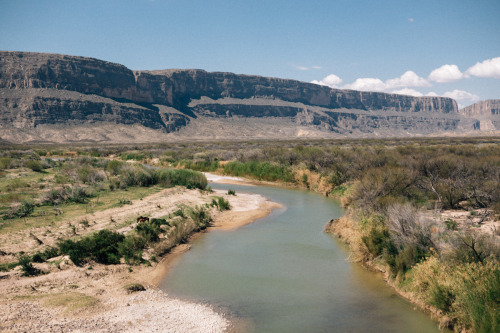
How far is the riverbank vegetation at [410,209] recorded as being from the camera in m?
7.71

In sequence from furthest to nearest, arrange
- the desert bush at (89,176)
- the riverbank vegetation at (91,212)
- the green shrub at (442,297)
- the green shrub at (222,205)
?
the desert bush at (89,176)
the green shrub at (222,205)
the riverbank vegetation at (91,212)
the green shrub at (442,297)

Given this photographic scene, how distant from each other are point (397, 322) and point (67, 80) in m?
148

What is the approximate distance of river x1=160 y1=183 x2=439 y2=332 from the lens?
8.34m

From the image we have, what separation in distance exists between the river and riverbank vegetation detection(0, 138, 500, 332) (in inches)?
28.6

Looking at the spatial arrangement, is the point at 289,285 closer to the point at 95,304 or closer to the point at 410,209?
the point at 410,209

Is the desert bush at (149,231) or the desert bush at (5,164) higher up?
the desert bush at (5,164)

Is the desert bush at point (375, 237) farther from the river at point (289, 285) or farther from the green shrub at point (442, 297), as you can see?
the green shrub at point (442, 297)

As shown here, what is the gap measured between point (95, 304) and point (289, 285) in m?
5.10

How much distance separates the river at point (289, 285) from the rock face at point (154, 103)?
11034cm

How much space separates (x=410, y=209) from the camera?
36.5ft

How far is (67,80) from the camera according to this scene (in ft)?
439

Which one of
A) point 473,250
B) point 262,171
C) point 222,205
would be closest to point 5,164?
point 262,171

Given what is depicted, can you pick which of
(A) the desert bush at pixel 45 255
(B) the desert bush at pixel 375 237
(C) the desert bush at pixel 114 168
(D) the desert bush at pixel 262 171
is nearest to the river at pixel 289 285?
(B) the desert bush at pixel 375 237

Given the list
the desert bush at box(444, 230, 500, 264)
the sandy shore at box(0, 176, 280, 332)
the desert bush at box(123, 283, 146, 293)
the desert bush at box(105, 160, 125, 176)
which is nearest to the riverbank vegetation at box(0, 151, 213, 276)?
the sandy shore at box(0, 176, 280, 332)
